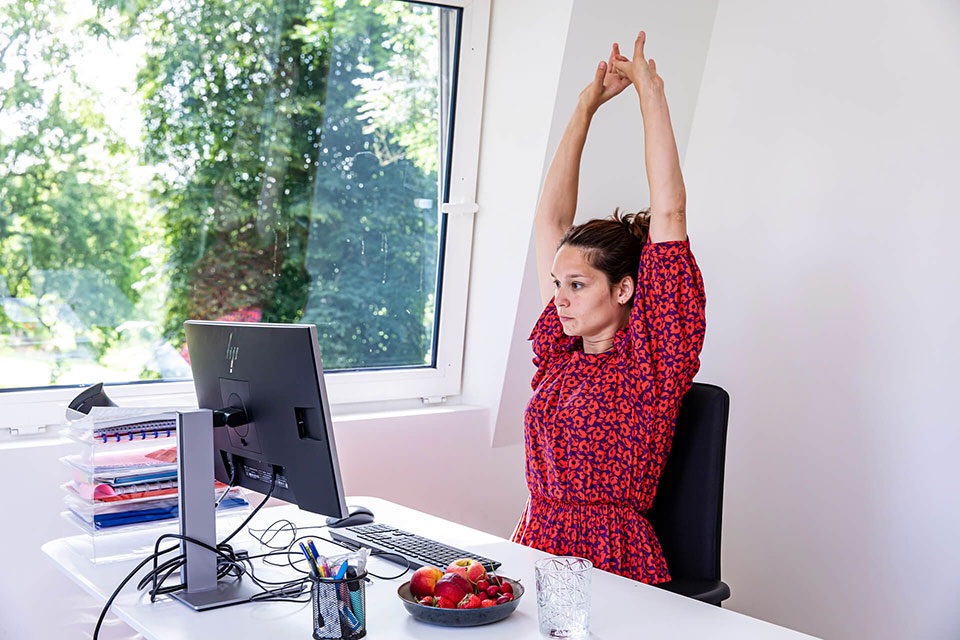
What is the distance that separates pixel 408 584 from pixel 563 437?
0.62m

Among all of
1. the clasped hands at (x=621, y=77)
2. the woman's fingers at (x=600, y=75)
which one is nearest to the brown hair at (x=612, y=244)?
the clasped hands at (x=621, y=77)

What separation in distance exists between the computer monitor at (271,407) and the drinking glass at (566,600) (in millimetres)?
389

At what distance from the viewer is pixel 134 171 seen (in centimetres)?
247

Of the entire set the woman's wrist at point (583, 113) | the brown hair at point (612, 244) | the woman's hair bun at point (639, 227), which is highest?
the woman's wrist at point (583, 113)

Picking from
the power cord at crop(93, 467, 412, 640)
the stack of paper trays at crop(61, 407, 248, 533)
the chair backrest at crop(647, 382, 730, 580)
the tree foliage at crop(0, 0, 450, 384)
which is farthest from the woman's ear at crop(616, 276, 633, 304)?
the tree foliage at crop(0, 0, 450, 384)

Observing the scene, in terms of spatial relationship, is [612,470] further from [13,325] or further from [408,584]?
[13,325]

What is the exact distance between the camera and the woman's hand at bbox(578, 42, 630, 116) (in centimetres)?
231

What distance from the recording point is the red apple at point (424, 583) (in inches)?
57.9

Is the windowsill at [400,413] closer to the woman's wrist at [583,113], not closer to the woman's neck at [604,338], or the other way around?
the woman's neck at [604,338]

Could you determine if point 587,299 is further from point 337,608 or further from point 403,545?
point 337,608

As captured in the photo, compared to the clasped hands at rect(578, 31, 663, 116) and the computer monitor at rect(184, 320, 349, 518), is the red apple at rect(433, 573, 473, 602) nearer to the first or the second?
the computer monitor at rect(184, 320, 349, 518)

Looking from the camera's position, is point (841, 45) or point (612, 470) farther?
point (841, 45)

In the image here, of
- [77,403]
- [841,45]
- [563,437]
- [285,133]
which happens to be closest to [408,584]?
[563,437]

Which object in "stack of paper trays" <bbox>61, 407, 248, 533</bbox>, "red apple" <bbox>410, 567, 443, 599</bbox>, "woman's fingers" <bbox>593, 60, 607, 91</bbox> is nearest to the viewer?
"red apple" <bbox>410, 567, 443, 599</bbox>
